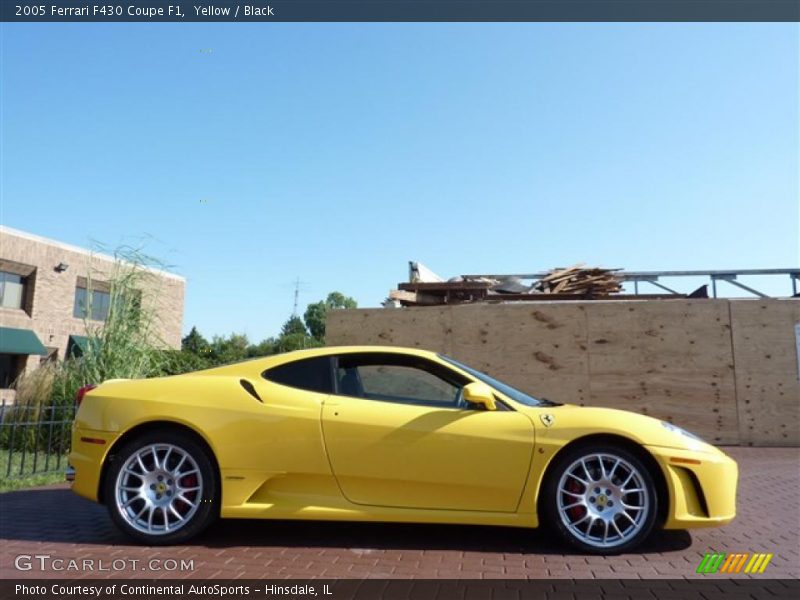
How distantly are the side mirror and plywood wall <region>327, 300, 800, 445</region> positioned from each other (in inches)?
240

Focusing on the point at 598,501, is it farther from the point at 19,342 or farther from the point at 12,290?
the point at 12,290

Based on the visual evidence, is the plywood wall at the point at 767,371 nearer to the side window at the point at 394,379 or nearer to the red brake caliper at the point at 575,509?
the red brake caliper at the point at 575,509

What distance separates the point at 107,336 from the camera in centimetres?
858

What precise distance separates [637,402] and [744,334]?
2051 mm

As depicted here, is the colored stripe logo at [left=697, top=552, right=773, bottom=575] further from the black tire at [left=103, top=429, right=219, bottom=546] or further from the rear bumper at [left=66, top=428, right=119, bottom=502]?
the rear bumper at [left=66, top=428, right=119, bottom=502]

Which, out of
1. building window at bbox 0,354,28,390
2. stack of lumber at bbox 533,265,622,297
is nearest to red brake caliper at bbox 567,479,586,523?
stack of lumber at bbox 533,265,622,297

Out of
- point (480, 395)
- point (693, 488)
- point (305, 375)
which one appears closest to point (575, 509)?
point (693, 488)

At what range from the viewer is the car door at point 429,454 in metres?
3.71

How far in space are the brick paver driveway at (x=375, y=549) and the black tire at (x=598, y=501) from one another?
10 centimetres
